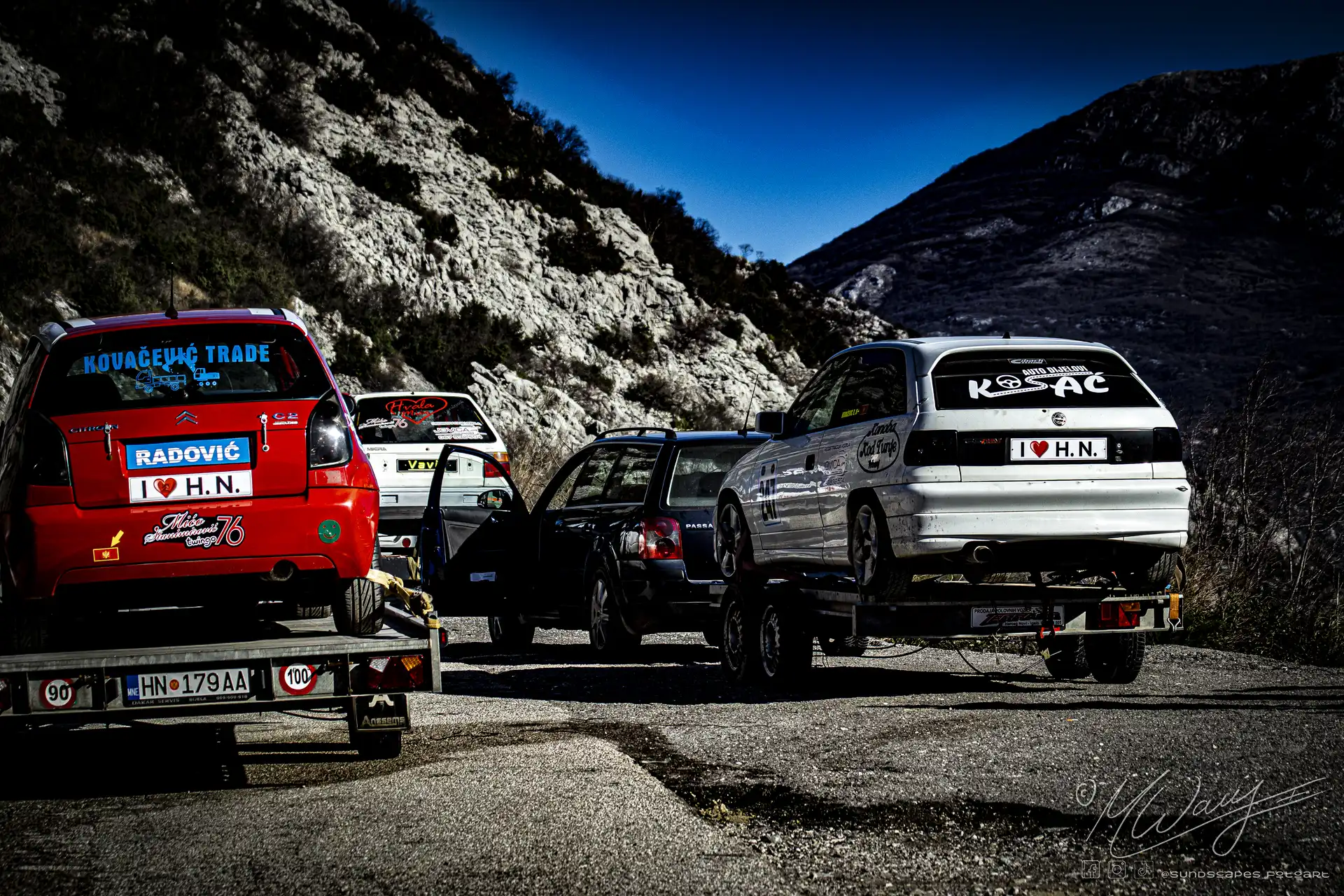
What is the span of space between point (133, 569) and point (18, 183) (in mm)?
29600

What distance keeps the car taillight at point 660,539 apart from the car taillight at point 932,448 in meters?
2.92

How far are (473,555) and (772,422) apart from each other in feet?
10.9

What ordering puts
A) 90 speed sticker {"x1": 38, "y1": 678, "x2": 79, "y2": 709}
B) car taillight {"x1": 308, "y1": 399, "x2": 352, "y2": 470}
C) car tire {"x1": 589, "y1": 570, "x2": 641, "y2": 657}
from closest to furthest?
90 speed sticker {"x1": 38, "y1": 678, "x2": 79, "y2": 709} < car taillight {"x1": 308, "y1": 399, "x2": 352, "y2": 470} < car tire {"x1": 589, "y1": 570, "x2": 641, "y2": 657}

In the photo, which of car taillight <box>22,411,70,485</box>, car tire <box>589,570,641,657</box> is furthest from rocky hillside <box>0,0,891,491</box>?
car taillight <box>22,411,70,485</box>

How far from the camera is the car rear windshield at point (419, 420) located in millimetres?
15945

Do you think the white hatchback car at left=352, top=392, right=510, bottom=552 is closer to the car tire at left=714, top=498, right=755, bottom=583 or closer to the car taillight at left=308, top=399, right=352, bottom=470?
the car tire at left=714, top=498, right=755, bottom=583

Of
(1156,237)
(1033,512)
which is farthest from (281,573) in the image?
(1156,237)

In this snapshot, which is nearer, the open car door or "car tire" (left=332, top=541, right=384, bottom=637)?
"car tire" (left=332, top=541, right=384, bottom=637)

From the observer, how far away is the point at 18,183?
104ft

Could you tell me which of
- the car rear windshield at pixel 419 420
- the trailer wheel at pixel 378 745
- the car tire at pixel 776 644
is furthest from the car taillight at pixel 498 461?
the trailer wheel at pixel 378 745

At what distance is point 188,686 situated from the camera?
5527mm

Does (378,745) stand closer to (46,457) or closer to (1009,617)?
(46,457)

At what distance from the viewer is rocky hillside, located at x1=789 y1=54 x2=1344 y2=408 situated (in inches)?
3255

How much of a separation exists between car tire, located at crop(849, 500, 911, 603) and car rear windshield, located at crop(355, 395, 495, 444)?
8.39 meters
